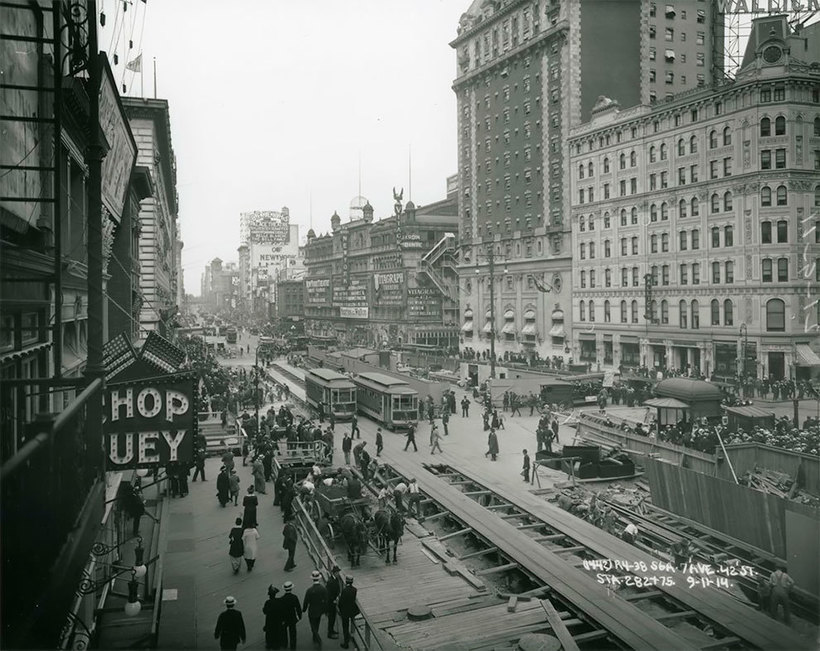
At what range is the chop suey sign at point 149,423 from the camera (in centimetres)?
1132

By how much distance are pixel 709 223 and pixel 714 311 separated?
22.4 ft

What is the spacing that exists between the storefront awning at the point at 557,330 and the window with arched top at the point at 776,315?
26246mm

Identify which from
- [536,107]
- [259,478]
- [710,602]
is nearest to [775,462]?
[710,602]

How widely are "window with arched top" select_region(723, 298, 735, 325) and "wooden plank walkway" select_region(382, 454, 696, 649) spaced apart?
1421 inches

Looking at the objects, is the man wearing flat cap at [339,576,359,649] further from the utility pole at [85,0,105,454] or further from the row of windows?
the row of windows

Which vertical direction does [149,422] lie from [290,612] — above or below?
above

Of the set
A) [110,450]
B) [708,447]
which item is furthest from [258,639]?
[708,447]

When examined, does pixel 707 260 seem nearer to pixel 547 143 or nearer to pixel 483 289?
pixel 547 143

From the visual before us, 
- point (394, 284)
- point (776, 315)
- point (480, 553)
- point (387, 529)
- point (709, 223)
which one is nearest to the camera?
point (387, 529)

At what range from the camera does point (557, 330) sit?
2889 inches

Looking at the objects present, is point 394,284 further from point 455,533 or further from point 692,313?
point 455,533

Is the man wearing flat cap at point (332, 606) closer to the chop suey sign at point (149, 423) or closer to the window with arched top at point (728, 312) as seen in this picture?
the chop suey sign at point (149, 423)

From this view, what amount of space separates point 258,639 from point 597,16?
71.5 meters

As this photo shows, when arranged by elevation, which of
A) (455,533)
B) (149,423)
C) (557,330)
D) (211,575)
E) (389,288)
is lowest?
(211,575)
